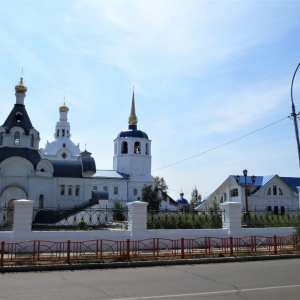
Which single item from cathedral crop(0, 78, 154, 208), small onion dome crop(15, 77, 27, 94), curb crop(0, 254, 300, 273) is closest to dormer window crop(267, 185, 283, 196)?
cathedral crop(0, 78, 154, 208)

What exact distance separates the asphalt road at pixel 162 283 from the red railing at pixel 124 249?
1408 millimetres

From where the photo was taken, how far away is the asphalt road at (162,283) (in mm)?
7996

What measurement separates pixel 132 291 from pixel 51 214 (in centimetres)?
2457

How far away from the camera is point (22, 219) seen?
16.1m

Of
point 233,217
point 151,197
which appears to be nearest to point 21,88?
point 151,197

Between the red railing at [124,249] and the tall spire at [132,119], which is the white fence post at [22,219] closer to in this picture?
the red railing at [124,249]

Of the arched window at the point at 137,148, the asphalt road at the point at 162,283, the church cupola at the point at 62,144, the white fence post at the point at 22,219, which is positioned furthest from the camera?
the arched window at the point at 137,148

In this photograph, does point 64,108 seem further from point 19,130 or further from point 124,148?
point 19,130

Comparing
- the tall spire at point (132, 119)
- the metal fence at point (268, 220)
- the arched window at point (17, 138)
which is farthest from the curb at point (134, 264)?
the tall spire at point (132, 119)

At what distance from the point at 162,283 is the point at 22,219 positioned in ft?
28.6

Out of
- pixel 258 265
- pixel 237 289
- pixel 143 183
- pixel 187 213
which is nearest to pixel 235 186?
pixel 143 183

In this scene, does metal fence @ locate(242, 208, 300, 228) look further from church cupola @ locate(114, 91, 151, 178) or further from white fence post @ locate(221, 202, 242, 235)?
church cupola @ locate(114, 91, 151, 178)

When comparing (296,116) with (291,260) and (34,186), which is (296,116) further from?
(34,186)

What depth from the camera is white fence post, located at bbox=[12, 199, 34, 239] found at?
16062 millimetres
